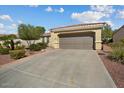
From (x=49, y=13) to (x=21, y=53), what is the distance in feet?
31.4

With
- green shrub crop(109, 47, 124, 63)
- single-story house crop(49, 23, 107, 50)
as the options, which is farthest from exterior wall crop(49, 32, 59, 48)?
green shrub crop(109, 47, 124, 63)

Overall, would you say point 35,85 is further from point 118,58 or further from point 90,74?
point 118,58

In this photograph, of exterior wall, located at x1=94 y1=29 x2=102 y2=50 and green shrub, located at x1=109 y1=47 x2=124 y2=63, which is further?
exterior wall, located at x1=94 y1=29 x2=102 y2=50

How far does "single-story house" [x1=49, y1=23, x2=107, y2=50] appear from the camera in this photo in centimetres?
2230

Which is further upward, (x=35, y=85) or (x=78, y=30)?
(x=78, y=30)

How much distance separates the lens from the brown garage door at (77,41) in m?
23.3

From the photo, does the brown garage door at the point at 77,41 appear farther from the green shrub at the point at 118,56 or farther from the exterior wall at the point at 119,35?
the exterior wall at the point at 119,35

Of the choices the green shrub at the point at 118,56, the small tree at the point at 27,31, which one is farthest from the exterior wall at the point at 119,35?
the green shrub at the point at 118,56

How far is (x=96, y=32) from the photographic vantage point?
2230 centimetres

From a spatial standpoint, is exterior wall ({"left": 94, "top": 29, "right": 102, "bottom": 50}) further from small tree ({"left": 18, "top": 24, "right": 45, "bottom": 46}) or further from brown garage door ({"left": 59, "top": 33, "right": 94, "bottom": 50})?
small tree ({"left": 18, "top": 24, "right": 45, "bottom": 46})

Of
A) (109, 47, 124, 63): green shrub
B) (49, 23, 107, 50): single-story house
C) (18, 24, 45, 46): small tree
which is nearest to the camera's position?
(109, 47, 124, 63): green shrub

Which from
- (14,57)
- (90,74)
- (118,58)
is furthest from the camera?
(14,57)
